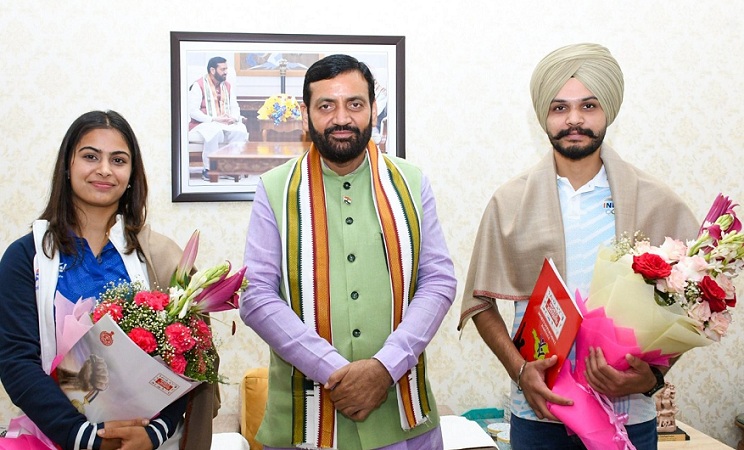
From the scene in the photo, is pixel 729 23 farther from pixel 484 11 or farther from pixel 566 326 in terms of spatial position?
pixel 566 326

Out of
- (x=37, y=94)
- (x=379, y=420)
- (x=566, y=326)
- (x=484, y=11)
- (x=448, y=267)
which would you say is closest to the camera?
(x=566, y=326)

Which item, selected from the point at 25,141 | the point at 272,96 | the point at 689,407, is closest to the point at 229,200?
the point at 272,96

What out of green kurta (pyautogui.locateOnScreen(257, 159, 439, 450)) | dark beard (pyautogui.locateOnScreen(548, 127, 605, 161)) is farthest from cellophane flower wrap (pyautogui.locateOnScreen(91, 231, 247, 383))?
dark beard (pyautogui.locateOnScreen(548, 127, 605, 161))

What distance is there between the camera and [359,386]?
1905mm

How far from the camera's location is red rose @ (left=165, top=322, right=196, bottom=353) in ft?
5.54

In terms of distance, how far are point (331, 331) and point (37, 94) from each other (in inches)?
92.2

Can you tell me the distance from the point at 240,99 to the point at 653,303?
2482mm

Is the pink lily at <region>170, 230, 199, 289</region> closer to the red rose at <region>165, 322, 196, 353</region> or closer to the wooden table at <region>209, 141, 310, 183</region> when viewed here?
the red rose at <region>165, 322, 196, 353</region>

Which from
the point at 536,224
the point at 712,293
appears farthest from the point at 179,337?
the point at 712,293

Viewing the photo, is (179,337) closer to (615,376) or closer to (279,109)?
(615,376)

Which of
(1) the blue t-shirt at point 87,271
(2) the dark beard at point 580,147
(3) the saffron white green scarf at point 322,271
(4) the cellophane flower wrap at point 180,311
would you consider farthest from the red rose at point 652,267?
(1) the blue t-shirt at point 87,271

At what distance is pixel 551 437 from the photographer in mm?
2045

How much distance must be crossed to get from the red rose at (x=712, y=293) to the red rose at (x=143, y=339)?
4.17 ft

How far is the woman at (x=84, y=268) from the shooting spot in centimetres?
176
